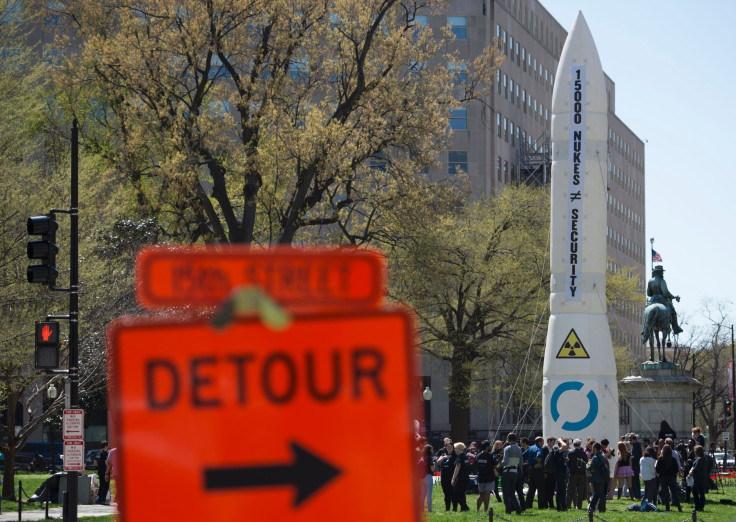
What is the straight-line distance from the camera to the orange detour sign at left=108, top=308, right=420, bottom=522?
2.39 meters

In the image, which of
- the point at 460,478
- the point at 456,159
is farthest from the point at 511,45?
the point at 460,478

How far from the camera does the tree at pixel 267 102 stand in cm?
3244

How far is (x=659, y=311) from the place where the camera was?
152 feet

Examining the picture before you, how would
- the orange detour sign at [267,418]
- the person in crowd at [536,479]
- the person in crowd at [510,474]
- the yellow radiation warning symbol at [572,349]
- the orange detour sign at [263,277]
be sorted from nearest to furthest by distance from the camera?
the orange detour sign at [267,418] → the orange detour sign at [263,277] → the person in crowd at [510,474] → the person in crowd at [536,479] → the yellow radiation warning symbol at [572,349]

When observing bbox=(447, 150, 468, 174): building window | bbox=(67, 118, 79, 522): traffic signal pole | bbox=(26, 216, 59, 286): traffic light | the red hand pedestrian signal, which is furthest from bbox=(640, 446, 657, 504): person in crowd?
bbox=(447, 150, 468, 174): building window

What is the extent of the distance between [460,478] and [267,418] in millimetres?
25265

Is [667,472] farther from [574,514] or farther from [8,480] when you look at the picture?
[8,480]

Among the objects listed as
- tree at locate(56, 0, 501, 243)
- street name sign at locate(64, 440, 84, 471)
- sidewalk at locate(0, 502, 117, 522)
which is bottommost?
sidewalk at locate(0, 502, 117, 522)

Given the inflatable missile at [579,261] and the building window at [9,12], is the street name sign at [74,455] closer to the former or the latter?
the building window at [9,12]

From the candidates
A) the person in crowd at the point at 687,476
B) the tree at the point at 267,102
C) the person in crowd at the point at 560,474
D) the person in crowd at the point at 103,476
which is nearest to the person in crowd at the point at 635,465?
the person in crowd at the point at 687,476

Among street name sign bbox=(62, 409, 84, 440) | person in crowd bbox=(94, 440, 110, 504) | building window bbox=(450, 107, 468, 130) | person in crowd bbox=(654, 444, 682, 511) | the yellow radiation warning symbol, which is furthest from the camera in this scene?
building window bbox=(450, 107, 468, 130)

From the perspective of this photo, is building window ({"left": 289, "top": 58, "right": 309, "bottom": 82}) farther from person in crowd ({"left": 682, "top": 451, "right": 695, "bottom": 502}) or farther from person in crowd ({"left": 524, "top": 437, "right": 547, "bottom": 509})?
person in crowd ({"left": 682, "top": 451, "right": 695, "bottom": 502})

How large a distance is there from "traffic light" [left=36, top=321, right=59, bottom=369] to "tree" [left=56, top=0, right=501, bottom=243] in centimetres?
1166

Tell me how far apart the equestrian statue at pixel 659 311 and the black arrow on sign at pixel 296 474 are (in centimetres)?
4501
